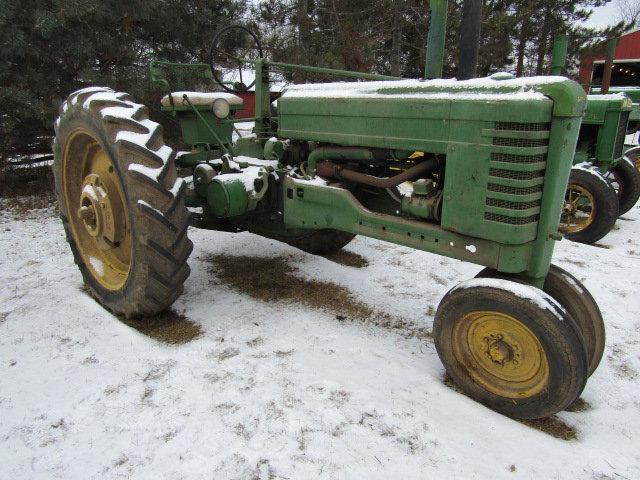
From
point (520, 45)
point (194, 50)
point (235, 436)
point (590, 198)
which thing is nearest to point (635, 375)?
point (235, 436)

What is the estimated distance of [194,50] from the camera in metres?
7.03

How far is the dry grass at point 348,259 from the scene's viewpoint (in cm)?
409

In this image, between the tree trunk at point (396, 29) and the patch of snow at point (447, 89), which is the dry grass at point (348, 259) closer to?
the patch of snow at point (447, 89)

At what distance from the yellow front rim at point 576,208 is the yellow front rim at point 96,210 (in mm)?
4605

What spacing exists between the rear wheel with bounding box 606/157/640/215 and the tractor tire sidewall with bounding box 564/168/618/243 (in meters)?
1.15

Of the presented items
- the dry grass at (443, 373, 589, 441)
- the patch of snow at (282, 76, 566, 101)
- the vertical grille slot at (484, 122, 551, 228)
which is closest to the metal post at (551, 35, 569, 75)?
the patch of snow at (282, 76, 566, 101)

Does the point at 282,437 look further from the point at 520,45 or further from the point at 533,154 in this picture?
the point at 520,45

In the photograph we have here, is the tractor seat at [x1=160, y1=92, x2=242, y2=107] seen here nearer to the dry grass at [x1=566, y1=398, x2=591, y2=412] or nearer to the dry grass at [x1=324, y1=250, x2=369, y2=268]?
the dry grass at [x1=324, y1=250, x2=369, y2=268]

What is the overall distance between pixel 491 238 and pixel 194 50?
20.4 feet

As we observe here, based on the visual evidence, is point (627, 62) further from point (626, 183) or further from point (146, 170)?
point (146, 170)

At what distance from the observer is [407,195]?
258 cm

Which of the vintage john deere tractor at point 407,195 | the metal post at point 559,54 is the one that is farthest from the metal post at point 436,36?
the metal post at point 559,54

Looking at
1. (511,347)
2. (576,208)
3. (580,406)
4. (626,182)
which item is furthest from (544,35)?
(511,347)

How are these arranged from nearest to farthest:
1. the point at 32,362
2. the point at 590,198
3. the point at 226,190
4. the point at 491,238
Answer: the point at 491,238 < the point at 32,362 < the point at 226,190 < the point at 590,198
